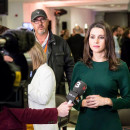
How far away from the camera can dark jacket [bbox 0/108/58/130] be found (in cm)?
166

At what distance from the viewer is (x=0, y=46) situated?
1232 millimetres

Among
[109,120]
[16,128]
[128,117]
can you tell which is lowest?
[128,117]

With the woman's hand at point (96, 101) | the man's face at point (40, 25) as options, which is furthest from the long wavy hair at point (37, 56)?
the man's face at point (40, 25)

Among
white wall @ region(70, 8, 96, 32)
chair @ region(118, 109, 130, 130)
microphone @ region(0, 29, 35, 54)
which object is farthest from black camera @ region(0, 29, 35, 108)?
white wall @ region(70, 8, 96, 32)

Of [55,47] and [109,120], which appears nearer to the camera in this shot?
[109,120]

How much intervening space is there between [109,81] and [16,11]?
12.0 m

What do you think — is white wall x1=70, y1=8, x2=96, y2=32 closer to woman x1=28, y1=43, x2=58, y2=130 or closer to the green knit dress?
woman x1=28, y1=43, x2=58, y2=130

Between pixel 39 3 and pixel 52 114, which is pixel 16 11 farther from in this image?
pixel 52 114

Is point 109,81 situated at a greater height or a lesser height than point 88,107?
greater

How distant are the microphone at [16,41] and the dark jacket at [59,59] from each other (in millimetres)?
2646

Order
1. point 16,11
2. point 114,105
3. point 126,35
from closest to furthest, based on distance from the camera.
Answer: point 114,105
point 126,35
point 16,11

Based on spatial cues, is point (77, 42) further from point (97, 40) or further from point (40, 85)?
point (97, 40)

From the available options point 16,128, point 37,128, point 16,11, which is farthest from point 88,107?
point 16,11

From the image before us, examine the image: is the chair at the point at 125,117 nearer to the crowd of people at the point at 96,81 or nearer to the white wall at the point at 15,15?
the crowd of people at the point at 96,81
